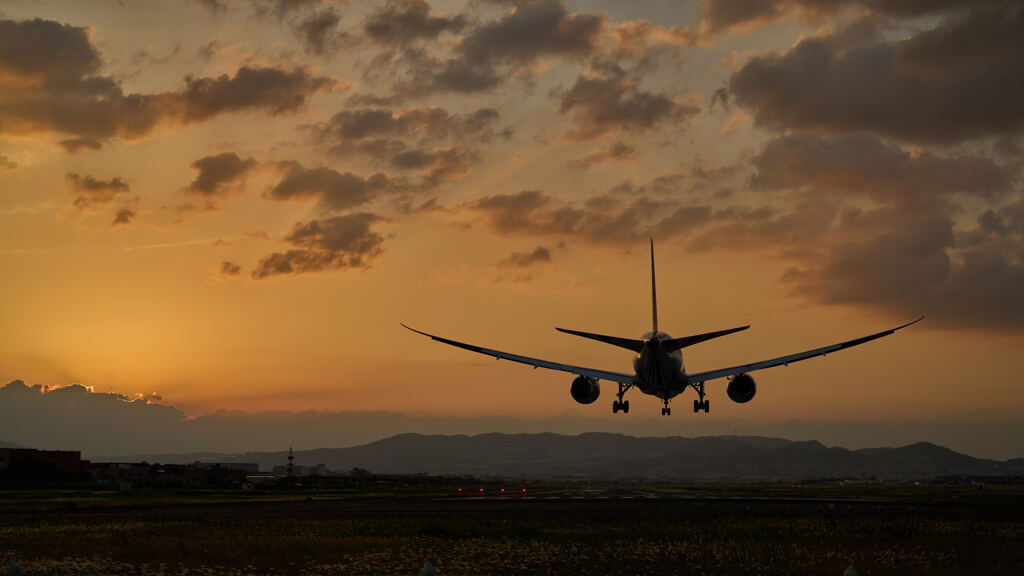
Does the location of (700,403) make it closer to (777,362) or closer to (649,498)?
Answer: (777,362)

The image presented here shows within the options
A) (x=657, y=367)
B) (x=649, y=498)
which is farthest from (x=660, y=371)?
(x=649, y=498)

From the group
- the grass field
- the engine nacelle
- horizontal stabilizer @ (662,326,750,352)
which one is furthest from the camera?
the engine nacelle

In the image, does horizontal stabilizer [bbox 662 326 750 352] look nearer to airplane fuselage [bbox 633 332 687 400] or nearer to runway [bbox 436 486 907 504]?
airplane fuselage [bbox 633 332 687 400]

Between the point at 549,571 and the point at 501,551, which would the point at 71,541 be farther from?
the point at 549,571

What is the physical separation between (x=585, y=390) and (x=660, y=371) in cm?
819

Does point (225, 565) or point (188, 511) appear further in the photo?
point (188, 511)

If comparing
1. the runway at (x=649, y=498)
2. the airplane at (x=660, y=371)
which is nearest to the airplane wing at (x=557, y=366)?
the airplane at (x=660, y=371)

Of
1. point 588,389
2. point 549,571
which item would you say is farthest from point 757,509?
point 549,571

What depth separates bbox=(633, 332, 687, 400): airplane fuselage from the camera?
169ft

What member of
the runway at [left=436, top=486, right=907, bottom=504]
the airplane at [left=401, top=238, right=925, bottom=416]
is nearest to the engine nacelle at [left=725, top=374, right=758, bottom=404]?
the airplane at [left=401, top=238, right=925, bottom=416]

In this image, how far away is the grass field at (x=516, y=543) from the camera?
1384 inches

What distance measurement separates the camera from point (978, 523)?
193ft

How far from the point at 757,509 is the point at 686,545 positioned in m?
34.8

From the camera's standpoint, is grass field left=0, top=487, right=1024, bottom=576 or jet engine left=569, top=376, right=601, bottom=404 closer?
grass field left=0, top=487, right=1024, bottom=576
